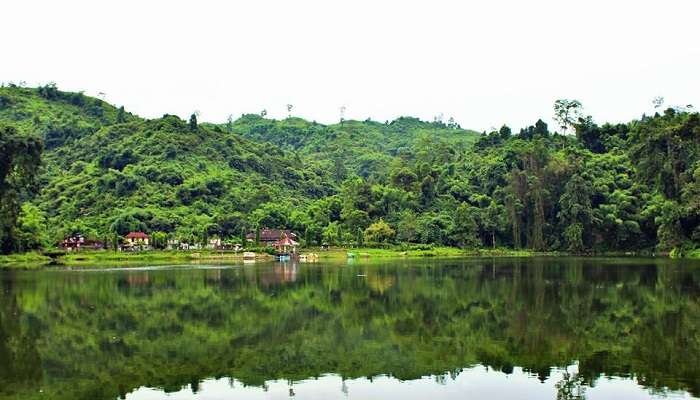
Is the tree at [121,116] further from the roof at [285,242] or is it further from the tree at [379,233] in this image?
the tree at [379,233]

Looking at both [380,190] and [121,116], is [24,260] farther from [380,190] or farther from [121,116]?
[121,116]

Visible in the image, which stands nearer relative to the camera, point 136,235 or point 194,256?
point 194,256

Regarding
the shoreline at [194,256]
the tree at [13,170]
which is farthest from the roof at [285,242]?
the tree at [13,170]

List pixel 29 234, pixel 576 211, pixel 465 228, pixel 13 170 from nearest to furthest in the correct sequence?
1. pixel 13 170
2. pixel 29 234
3. pixel 576 211
4. pixel 465 228

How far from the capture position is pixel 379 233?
93312 millimetres

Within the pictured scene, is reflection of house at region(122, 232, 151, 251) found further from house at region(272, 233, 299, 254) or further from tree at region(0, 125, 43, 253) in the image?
tree at region(0, 125, 43, 253)

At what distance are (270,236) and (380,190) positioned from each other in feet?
66.8

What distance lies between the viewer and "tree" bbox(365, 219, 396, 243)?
9281 cm

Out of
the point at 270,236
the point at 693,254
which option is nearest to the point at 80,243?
the point at 270,236

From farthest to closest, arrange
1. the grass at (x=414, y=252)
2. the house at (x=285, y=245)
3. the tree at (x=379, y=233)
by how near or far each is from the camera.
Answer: the tree at (x=379, y=233) → the house at (x=285, y=245) → the grass at (x=414, y=252)

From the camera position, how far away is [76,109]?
16162cm

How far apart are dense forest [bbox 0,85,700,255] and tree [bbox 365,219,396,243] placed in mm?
178

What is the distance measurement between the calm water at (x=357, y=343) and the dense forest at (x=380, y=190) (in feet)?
136

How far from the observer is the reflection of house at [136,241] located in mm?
87000
